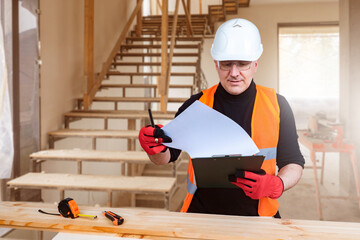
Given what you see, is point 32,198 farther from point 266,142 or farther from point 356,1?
point 356,1

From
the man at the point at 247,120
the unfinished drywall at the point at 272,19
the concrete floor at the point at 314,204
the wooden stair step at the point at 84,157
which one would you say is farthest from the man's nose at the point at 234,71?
the unfinished drywall at the point at 272,19

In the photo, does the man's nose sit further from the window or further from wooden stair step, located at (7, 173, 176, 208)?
the window

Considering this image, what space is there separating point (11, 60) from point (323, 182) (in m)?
3.85

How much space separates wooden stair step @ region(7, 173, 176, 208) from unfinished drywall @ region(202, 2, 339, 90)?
5.97m

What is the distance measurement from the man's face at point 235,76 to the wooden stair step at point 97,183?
1.35 meters

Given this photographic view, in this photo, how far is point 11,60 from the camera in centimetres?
264

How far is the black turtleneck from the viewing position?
1175 millimetres

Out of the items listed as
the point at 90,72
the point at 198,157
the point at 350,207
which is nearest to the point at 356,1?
the point at 350,207

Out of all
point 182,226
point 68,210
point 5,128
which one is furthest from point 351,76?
point 68,210

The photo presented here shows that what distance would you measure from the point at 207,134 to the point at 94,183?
176 cm

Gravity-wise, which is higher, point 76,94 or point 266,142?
point 76,94

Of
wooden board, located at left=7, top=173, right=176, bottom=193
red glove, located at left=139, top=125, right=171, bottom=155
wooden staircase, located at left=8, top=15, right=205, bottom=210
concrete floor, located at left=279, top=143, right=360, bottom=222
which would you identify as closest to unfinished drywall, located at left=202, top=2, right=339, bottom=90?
wooden staircase, located at left=8, top=15, right=205, bottom=210

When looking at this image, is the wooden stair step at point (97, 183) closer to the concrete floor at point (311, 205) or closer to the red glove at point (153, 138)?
the concrete floor at point (311, 205)

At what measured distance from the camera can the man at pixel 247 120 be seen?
1160mm
